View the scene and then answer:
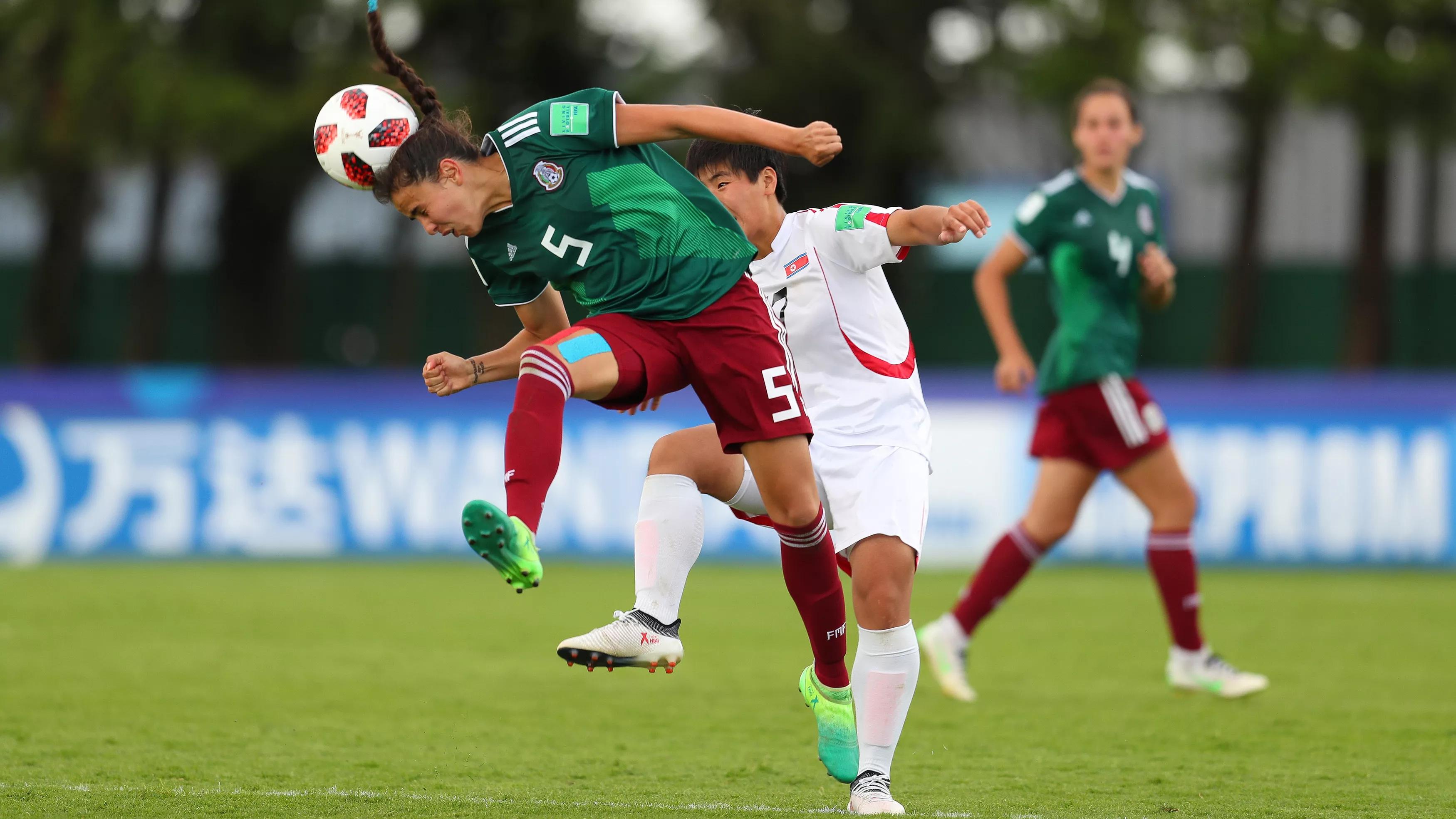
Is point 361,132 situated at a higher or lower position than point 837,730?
higher

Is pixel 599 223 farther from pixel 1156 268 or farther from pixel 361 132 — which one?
pixel 1156 268

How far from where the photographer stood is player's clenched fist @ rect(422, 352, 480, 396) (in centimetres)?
461

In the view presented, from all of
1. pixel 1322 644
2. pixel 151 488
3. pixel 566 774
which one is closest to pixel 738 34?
pixel 151 488

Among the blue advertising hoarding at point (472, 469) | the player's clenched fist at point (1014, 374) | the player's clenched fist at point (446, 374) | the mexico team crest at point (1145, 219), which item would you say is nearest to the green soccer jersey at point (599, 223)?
the player's clenched fist at point (446, 374)

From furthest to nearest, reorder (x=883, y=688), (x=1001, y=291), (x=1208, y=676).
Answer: (x=1001, y=291)
(x=1208, y=676)
(x=883, y=688)

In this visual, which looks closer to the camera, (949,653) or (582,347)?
(582,347)

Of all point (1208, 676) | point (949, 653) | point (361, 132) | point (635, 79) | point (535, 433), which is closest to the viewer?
point (535, 433)

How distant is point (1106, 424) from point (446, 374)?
11.2ft

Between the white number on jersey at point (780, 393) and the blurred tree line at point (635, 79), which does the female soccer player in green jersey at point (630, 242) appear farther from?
the blurred tree line at point (635, 79)

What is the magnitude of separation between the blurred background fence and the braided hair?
23.8 ft

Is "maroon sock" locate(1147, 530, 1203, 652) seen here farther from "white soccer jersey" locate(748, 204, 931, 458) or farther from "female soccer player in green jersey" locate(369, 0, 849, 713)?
"female soccer player in green jersey" locate(369, 0, 849, 713)

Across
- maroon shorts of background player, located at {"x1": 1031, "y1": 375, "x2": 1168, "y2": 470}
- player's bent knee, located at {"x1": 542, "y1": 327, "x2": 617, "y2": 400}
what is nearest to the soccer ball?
player's bent knee, located at {"x1": 542, "y1": 327, "x2": 617, "y2": 400}

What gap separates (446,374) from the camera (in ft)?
15.2

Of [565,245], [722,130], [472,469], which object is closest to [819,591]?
[565,245]
